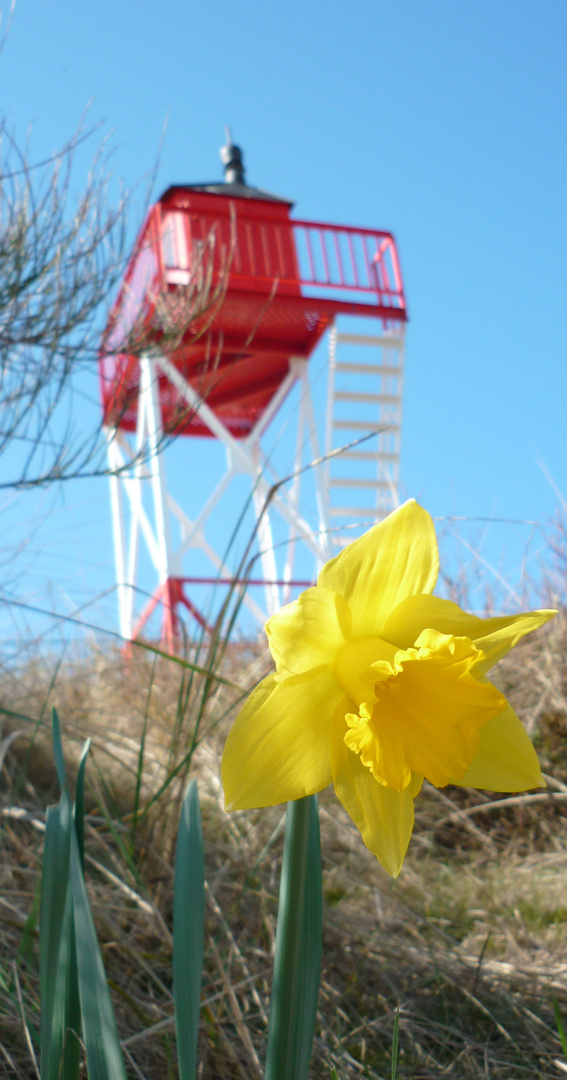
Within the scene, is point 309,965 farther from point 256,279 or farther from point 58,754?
point 256,279

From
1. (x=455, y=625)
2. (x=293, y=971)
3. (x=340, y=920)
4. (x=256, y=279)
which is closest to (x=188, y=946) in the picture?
(x=293, y=971)

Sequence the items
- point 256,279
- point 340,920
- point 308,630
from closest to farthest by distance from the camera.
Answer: point 308,630 < point 340,920 < point 256,279

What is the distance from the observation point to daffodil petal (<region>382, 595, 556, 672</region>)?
58 centimetres

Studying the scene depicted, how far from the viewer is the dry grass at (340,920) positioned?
3.63ft

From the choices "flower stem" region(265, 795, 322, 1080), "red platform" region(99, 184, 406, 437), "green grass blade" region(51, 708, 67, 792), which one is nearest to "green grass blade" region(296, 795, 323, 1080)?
"flower stem" region(265, 795, 322, 1080)

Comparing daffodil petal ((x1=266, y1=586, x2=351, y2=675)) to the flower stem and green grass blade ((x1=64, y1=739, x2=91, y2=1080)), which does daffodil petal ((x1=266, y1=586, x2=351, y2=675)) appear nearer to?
the flower stem

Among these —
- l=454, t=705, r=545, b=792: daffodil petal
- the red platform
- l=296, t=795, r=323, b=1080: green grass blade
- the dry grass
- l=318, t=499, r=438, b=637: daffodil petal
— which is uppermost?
the red platform

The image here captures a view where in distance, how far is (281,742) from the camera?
558mm

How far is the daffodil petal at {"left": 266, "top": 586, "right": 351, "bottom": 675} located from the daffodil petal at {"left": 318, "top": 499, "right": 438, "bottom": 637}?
0.02 m

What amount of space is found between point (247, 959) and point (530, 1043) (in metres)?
0.44

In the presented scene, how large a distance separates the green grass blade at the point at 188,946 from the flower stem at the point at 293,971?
0.06 m

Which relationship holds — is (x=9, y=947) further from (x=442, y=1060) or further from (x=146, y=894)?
(x=442, y=1060)

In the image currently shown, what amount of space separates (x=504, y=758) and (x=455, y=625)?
0.37ft

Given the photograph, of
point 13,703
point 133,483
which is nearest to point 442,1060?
point 13,703
